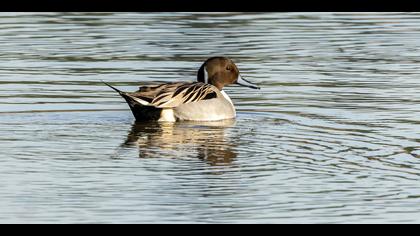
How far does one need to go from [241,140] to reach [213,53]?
6666 millimetres

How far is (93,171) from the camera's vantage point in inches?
447

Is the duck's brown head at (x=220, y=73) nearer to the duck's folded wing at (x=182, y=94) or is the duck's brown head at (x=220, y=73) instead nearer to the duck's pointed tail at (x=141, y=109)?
the duck's folded wing at (x=182, y=94)

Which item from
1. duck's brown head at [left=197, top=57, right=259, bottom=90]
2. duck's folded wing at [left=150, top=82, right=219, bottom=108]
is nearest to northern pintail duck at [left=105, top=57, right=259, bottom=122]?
duck's folded wing at [left=150, top=82, right=219, bottom=108]

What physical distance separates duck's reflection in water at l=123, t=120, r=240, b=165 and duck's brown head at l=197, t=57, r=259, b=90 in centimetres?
135

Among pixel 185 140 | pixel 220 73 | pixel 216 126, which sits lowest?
pixel 216 126

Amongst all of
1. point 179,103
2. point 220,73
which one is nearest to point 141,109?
point 179,103

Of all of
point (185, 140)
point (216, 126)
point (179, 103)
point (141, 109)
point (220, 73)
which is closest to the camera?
point (185, 140)

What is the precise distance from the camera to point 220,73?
53.0 feet

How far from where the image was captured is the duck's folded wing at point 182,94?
48.4ft

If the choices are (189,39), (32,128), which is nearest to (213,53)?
(189,39)

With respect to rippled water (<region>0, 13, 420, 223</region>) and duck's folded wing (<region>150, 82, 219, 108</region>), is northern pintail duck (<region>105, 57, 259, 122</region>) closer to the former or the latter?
duck's folded wing (<region>150, 82, 219, 108</region>)

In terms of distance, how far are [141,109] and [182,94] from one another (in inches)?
20.2

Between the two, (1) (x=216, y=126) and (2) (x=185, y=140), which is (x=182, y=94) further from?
(2) (x=185, y=140)

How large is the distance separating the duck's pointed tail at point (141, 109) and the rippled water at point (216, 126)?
0.50 ft
